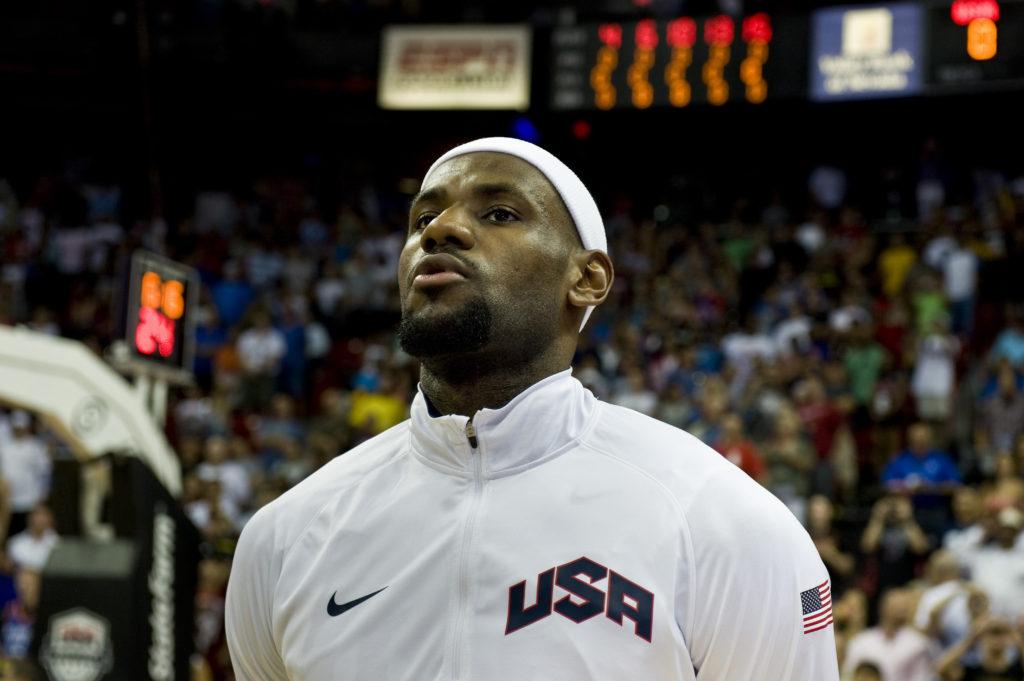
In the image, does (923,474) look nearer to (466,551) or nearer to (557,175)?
(557,175)

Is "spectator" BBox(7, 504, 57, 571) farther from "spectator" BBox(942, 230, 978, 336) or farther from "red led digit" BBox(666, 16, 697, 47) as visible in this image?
"red led digit" BBox(666, 16, 697, 47)

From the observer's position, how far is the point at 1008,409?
10859 mm

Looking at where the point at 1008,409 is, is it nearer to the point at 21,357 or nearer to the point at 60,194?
the point at 21,357

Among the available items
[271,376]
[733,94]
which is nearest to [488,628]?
[271,376]

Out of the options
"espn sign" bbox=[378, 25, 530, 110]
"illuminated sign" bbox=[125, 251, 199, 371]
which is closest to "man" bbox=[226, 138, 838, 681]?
"illuminated sign" bbox=[125, 251, 199, 371]

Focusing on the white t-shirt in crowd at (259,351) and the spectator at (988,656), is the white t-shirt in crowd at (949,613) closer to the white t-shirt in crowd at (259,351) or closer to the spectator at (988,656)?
the spectator at (988,656)

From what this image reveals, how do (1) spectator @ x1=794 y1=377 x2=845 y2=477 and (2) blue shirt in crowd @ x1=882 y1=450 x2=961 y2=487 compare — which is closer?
(2) blue shirt in crowd @ x1=882 y1=450 x2=961 y2=487

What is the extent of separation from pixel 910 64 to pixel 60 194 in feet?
34.9

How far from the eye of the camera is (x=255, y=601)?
87.2 inches

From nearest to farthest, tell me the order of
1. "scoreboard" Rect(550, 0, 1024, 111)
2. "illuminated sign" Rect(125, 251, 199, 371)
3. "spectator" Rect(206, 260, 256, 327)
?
"illuminated sign" Rect(125, 251, 199, 371), "scoreboard" Rect(550, 0, 1024, 111), "spectator" Rect(206, 260, 256, 327)

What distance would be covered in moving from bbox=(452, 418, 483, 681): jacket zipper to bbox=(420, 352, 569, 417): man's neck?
2.4 inches

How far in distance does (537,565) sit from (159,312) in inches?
189

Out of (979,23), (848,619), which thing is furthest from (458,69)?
(848,619)

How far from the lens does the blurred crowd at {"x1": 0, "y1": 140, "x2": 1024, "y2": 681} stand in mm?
8883
